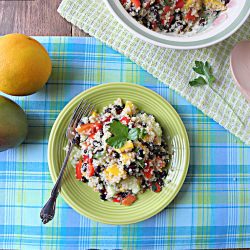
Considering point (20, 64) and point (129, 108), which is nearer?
point (20, 64)

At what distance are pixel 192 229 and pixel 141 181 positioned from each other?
220 millimetres

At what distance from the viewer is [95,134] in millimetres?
1177

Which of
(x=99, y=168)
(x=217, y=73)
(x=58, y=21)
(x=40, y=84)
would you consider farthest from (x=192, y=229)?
(x=58, y=21)

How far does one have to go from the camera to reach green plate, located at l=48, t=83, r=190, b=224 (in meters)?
1.19

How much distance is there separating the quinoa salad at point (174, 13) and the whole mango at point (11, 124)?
1.31 ft

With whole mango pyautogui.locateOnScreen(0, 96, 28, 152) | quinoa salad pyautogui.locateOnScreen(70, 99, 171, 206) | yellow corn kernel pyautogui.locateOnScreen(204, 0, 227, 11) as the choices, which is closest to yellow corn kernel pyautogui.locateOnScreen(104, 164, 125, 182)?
quinoa salad pyautogui.locateOnScreen(70, 99, 171, 206)

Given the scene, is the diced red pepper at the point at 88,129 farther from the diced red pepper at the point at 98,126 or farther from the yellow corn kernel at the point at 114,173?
the yellow corn kernel at the point at 114,173

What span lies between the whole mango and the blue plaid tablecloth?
0.10 m

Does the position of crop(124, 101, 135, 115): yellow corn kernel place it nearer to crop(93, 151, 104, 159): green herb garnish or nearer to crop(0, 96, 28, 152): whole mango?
crop(93, 151, 104, 159): green herb garnish

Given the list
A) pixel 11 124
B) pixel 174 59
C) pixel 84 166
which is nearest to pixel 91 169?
pixel 84 166

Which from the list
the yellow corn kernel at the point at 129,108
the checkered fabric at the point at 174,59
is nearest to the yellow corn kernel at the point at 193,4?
the checkered fabric at the point at 174,59

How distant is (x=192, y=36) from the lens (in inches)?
43.9

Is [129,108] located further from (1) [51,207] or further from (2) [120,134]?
(1) [51,207]

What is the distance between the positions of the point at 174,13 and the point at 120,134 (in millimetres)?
357
